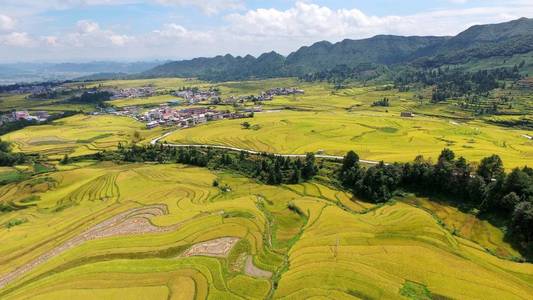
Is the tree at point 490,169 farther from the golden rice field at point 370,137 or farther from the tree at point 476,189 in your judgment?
the golden rice field at point 370,137

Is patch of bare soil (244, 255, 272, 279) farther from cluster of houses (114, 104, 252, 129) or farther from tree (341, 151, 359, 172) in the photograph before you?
cluster of houses (114, 104, 252, 129)

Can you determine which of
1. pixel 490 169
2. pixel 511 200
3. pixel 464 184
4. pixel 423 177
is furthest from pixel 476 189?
pixel 423 177

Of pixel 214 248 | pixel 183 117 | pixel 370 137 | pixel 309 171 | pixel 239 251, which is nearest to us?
pixel 239 251

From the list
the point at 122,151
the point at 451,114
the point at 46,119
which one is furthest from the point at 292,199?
the point at 46,119

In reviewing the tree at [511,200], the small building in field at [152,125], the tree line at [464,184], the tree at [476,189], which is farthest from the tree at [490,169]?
the small building in field at [152,125]

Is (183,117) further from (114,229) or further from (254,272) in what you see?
(254,272)
